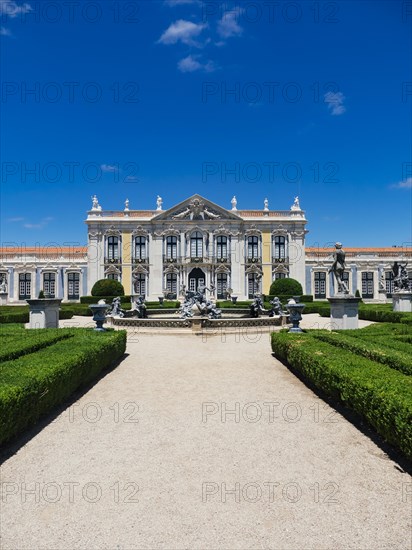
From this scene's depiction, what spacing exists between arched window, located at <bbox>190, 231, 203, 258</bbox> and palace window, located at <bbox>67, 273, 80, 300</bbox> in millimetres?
11677

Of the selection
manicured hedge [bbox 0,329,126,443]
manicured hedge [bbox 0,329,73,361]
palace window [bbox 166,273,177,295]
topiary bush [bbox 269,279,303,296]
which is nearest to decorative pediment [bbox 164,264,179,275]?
palace window [bbox 166,273,177,295]

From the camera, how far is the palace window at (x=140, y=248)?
1576 inches

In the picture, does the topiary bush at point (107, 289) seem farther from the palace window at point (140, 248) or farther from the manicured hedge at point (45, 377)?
the manicured hedge at point (45, 377)

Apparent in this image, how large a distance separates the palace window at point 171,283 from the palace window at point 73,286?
893 cm

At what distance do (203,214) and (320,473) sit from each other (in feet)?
121

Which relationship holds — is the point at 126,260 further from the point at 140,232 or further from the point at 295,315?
the point at 295,315

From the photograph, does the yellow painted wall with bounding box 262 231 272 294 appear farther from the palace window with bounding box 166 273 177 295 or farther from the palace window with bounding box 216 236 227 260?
the palace window with bounding box 166 273 177 295

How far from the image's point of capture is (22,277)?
39.1m

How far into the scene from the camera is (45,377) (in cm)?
501

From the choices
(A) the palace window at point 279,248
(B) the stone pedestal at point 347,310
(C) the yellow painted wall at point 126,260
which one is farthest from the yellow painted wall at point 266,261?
(B) the stone pedestal at point 347,310

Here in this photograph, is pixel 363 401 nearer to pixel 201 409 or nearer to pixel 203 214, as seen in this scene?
pixel 201 409

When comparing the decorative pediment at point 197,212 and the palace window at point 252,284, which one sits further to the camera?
the palace window at point 252,284

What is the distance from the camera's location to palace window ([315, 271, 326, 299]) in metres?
39.8

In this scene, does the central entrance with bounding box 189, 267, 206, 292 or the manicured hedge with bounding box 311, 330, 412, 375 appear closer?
the manicured hedge with bounding box 311, 330, 412, 375
